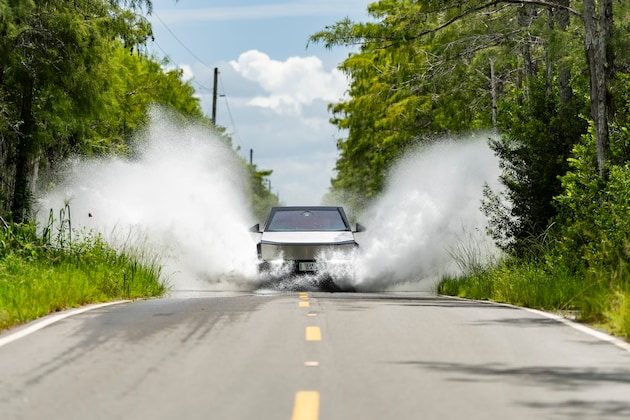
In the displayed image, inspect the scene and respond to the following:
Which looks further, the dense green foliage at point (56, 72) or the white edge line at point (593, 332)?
the dense green foliage at point (56, 72)

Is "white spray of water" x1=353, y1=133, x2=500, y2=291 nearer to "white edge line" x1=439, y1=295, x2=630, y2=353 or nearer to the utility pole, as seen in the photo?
"white edge line" x1=439, y1=295, x2=630, y2=353

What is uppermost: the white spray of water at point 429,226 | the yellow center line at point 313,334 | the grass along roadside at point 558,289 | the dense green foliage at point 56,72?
the dense green foliage at point 56,72

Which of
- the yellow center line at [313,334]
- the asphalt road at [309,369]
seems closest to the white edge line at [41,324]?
the asphalt road at [309,369]

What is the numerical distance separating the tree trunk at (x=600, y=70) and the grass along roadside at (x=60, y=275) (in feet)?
26.5

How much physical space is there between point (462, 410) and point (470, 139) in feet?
93.9

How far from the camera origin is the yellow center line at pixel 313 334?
10148 millimetres

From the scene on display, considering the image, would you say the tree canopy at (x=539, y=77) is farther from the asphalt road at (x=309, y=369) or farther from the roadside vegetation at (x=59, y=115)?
the asphalt road at (x=309, y=369)

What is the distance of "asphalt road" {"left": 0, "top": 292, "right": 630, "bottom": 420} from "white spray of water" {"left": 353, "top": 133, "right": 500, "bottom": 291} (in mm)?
12227

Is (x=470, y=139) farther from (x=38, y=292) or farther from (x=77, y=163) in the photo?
(x=38, y=292)

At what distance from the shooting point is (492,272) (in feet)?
66.3

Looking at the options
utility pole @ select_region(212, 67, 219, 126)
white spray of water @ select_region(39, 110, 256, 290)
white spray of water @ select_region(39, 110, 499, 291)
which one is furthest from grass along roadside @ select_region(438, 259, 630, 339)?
utility pole @ select_region(212, 67, 219, 126)

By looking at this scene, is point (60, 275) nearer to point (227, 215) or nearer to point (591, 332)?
point (591, 332)

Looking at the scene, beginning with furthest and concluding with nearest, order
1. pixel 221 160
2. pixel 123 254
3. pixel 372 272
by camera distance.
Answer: pixel 221 160 < pixel 372 272 < pixel 123 254


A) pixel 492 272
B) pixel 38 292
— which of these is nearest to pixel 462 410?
pixel 38 292
